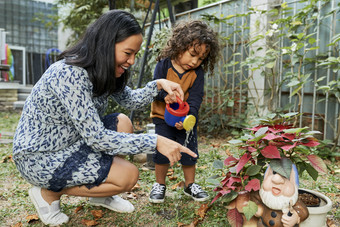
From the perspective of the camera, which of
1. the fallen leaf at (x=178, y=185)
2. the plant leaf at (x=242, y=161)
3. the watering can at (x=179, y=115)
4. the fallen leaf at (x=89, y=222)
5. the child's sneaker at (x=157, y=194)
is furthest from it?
the fallen leaf at (x=178, y=185)

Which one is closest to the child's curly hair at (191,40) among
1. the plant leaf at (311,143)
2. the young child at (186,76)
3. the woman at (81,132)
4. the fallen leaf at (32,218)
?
the young child at (186,76)

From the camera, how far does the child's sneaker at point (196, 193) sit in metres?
1.88

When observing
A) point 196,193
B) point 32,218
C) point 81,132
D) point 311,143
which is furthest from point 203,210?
point 32,218

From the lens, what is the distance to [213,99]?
14.1ft

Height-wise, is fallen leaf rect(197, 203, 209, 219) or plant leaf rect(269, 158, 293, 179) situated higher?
plant leaf rect(269, 158, 293, 179)

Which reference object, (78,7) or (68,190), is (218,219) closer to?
(68,190)

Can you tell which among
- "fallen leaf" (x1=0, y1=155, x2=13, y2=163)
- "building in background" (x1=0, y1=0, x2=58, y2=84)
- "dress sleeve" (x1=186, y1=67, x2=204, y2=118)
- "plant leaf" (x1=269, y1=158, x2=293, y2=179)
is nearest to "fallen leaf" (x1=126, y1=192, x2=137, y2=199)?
"dress sleeve" (x1=186, y1=67, x2=204, y2=118)

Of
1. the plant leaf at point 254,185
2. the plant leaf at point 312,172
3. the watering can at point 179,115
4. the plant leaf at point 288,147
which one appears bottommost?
the plant leaf at point 254,185

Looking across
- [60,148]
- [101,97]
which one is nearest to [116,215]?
[60,148]

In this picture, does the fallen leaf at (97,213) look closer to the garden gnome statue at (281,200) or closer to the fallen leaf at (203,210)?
the fallen leaf at (203,210)

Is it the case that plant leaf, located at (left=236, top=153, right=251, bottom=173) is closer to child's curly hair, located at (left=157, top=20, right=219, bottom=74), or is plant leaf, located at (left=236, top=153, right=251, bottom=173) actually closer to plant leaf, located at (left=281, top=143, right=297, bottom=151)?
plant leaf, located at (left=281, top=143, right=297, bottom=151)

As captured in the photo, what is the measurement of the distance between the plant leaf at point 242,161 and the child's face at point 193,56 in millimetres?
787

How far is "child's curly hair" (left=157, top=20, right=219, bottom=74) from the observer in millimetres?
1967

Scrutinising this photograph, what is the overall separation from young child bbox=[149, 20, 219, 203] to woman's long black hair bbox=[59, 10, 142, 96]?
0.58 meters
